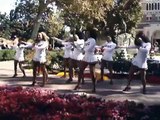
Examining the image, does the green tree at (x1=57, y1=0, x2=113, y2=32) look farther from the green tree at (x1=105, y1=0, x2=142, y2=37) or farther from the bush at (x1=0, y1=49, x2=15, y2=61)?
the green tree at (x1=105, y1=0, x2=142, y2=37)

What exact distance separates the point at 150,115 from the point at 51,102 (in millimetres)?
1839

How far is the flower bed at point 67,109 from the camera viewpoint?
8508mm

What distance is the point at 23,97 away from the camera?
981cm

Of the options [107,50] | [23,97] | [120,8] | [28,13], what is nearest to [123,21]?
[120,8]

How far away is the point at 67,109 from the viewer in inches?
354

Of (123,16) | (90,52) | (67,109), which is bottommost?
(67,109)

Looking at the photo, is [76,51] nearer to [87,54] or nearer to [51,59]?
[87,54]

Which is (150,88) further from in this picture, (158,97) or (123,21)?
(123,21)

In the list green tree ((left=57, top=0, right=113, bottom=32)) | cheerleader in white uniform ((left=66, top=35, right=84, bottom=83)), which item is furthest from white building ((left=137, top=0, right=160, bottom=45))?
cheerleader in white uniform ((left=66, top=35, right=84, bottom=83))

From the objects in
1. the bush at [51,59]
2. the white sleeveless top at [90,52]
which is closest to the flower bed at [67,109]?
the white sleeveless top at [90,52]

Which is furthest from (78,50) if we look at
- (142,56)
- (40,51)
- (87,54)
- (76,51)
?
(142,56)

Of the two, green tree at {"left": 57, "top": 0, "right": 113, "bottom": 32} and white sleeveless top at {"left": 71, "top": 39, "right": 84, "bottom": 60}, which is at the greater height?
green tree at {"left": 57, "top": 0, "right": 113, "bottom": 32}

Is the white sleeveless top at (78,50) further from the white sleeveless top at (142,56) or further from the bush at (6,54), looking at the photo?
the bush at (6,54)

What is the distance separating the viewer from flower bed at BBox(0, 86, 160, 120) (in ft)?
27.9
